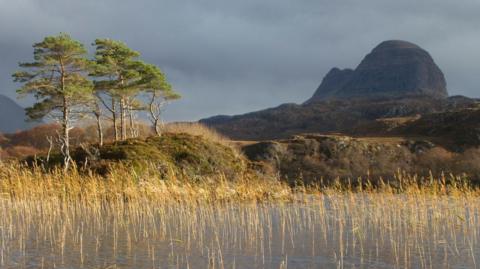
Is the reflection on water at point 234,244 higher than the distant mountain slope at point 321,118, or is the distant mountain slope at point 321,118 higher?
the distant mountain slope at point 321,118

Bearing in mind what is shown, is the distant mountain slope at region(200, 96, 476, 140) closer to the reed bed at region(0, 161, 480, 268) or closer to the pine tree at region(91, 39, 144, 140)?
the pine tree at region(91, 39, 144, 140)

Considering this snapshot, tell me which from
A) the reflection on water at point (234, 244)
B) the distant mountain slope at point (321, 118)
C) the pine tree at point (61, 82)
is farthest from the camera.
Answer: the distant mountain slope at point (321, 118)

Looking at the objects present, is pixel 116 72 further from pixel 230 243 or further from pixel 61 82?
pixel 230 243

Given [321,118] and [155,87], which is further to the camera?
[321,118]

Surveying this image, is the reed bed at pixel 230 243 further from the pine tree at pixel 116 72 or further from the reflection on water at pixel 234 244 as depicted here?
the pine tree at pixel 116 72

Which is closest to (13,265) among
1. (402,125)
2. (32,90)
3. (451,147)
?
(32,90)

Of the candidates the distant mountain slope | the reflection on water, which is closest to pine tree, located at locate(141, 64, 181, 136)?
the reflection on water

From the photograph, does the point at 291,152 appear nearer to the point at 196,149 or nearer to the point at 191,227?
the point at 196,149

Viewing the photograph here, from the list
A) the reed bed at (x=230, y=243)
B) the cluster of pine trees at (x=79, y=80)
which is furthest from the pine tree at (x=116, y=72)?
the reed bed at (x=230, y=243)

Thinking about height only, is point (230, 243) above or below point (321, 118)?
below

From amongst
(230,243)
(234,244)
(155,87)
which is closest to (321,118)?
(155,87)

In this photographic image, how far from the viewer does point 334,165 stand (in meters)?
59.1

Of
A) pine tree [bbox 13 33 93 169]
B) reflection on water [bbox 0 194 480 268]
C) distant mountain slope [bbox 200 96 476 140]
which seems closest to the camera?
reflection on water [bbox 0 194 480 268]

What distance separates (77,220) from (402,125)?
8595 centimetres
